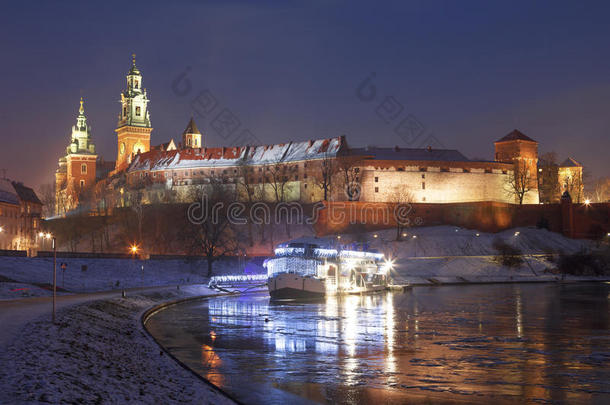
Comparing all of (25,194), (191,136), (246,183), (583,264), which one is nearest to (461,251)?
(583,264)

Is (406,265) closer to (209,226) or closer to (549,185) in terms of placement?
(209,226)

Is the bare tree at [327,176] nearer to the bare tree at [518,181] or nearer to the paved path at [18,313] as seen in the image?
the bare tree at [518,181]

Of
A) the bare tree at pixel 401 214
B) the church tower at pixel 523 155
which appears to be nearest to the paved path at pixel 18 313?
the bare tree at pixel 401 214

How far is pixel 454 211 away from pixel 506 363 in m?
78.4

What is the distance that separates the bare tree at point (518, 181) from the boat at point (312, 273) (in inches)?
2356

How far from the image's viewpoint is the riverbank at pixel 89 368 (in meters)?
12.9

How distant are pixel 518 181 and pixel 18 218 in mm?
75258

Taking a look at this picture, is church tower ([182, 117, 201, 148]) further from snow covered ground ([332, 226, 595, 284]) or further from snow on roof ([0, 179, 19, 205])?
snow covered ground ([332, 226, 595, 284])

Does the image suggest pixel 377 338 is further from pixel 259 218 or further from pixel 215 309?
pixel 259 218

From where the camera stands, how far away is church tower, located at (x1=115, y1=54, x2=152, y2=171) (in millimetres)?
158375

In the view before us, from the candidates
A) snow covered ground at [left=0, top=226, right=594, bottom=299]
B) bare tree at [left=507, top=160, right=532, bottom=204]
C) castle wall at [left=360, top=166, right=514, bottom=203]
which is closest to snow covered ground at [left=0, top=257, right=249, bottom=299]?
snow covered ground at [left=0, top=226, right=594, bottom=299]

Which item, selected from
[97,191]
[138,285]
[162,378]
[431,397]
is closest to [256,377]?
[162,378]

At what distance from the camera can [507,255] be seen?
8150 cm

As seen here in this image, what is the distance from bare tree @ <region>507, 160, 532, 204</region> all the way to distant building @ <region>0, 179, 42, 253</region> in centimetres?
7259
